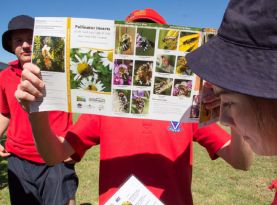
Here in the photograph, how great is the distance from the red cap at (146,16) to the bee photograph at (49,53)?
20.1 inches

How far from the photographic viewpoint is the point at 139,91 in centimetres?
152

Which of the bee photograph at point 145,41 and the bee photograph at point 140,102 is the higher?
the bee photograph at point 145,41

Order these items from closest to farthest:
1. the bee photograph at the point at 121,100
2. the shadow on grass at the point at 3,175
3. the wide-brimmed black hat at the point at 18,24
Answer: the bee photograph at the point at 121,100
the wide-brimmed black hat at the point at 18,24
the shadow on grass at the point at 3,175

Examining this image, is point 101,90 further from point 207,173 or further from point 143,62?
point 207,173

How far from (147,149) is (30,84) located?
2.29ft

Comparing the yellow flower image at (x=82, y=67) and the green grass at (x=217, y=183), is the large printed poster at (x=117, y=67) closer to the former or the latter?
the yellow flower image at (x=82, y=67)

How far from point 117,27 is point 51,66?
334mm

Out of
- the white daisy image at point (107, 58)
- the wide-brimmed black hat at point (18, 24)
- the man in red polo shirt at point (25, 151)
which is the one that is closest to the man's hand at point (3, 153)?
the man in red polo shirt at point (25, 151)

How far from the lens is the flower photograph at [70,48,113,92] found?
4.74ft

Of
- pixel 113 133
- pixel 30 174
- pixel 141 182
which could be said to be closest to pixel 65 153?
pixel 113 133

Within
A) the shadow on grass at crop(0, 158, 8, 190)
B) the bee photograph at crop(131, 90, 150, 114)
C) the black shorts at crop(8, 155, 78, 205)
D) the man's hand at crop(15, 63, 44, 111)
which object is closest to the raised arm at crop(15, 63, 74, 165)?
the man's hand at crop(15, 63, 44, 111)

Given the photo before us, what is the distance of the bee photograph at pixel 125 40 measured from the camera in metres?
1.40

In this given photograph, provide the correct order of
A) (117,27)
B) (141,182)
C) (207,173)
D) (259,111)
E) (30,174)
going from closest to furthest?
(259,111) → (117,27) → (141,182) → (30,174) → (207,173)

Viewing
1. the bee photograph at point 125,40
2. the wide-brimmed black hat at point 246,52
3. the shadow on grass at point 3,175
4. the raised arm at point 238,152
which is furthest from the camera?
the shadow on grass at point 3,175
